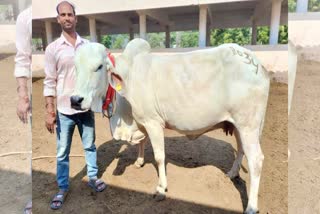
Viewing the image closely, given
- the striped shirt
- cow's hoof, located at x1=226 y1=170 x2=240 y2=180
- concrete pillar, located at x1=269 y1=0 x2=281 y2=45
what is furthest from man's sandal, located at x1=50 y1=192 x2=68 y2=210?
concrete pillar, located at x1=269 y1=0 x2=281 y2=45

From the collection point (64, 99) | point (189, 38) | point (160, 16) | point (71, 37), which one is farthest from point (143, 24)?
point (64, 99)

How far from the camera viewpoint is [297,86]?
2.57m

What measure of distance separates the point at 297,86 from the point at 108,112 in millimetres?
1714

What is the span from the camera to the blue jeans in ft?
6.48

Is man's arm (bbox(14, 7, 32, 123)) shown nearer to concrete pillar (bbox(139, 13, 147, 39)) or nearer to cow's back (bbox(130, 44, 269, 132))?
cow's back (bbox(130, 44, 269, 132))

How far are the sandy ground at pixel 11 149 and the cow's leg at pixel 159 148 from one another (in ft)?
3.44

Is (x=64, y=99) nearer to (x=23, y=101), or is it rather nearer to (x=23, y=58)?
(x=23, y=101)

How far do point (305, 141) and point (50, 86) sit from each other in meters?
2.07

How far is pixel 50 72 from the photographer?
1.87 metres

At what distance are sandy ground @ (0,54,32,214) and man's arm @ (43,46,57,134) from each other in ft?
1.79

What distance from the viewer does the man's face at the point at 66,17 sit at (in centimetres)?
181

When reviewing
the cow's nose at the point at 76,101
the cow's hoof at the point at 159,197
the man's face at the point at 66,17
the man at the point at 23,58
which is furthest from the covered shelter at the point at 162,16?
the cow's hoof at the point at 159,197

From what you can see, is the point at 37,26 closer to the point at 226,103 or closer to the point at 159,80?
the point at 159,80

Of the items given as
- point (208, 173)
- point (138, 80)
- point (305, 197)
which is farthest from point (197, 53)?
point (305, 197)
